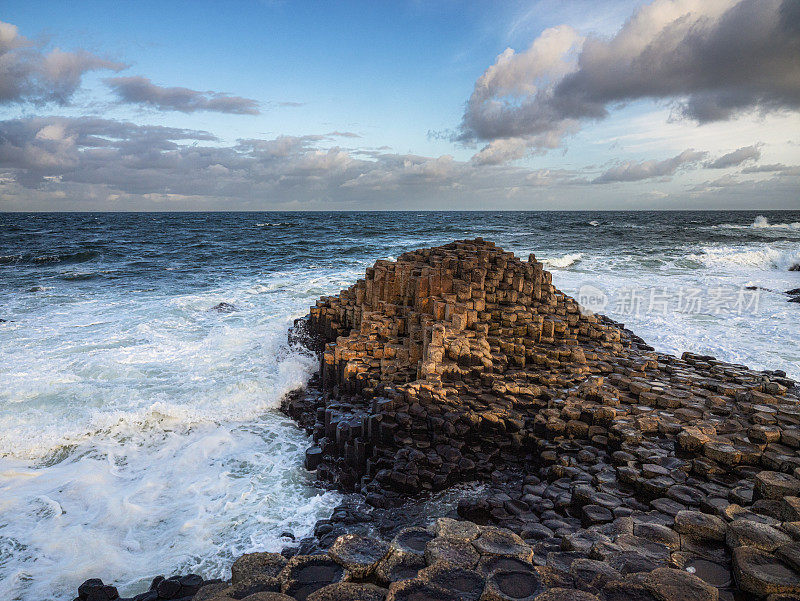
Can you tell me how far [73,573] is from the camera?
15.0ft

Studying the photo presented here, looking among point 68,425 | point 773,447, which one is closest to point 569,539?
point 773,447

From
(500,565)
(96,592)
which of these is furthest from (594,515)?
(96,592)

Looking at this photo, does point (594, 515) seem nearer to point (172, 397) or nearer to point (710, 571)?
point (710, 571)

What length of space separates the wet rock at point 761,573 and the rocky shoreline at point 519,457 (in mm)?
13

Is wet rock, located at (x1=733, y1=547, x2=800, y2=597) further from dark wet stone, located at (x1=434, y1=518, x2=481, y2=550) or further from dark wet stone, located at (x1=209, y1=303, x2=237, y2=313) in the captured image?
dark wet stone, located at (x1=209, y1=303, x2=237, y2=313)

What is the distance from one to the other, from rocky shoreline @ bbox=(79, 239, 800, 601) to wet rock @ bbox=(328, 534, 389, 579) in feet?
0.05

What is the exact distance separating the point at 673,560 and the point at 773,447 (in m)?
3.20

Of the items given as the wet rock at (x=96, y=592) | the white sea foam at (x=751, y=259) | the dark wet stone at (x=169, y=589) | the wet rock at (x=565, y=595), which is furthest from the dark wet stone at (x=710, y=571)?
the white sea foam at (x=751, y=259)

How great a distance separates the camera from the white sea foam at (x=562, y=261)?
84.6 feet

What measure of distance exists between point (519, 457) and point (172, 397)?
6.89 metres

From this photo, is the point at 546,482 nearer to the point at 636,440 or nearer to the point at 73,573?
the point at 636,440

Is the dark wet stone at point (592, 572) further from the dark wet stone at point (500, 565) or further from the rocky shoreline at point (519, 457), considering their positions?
the dark wet stone at point (500, 565)

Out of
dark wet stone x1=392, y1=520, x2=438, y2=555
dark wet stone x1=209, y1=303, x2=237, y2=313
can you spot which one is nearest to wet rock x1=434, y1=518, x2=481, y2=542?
dark wet stone x1=392, y1=520, x2=438, y2=555

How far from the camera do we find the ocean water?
507 cm
